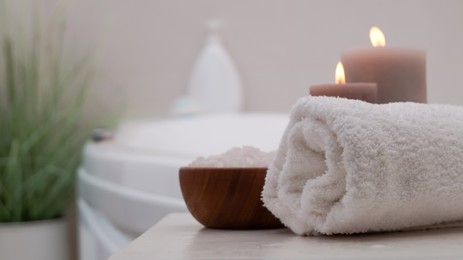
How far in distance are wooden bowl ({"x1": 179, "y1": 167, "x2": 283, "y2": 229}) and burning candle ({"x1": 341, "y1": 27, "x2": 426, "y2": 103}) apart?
6.5 inches

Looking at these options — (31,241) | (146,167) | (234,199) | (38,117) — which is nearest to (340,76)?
(234,199)

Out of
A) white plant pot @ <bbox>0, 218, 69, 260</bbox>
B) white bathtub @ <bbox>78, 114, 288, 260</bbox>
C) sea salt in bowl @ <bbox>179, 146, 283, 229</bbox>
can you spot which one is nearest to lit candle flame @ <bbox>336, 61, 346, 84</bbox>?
sea salt in bowl @ <bbox>179, 146, 283, 229</bbox>

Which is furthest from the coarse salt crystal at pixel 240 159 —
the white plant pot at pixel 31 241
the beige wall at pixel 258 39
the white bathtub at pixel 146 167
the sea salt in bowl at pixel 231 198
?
the beige wall at pixel 258 39

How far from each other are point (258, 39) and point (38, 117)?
0.97m

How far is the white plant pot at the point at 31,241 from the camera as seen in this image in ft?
9.45

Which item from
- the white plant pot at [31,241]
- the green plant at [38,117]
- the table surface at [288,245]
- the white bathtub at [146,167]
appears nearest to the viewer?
the table surface at [288,245]

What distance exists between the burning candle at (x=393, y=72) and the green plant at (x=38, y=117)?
7.55 ft

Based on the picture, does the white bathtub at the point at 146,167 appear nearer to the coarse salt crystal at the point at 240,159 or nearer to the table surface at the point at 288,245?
the coarse salt crystal at the point at 240,159

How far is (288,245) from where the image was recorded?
0.61 m

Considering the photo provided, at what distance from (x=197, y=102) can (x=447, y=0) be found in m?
1.07

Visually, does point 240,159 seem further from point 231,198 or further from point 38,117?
point 38,117

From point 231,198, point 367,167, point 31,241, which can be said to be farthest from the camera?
point 31,241

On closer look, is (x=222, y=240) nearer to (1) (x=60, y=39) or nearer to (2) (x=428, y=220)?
(2) (x=428, y=220)

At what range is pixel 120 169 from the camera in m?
1.86
